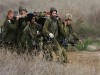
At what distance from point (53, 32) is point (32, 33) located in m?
0.54

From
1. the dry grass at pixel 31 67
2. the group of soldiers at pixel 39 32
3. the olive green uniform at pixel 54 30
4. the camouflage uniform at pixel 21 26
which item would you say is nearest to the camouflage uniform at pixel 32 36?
the group of soldiers at pixel 39 32

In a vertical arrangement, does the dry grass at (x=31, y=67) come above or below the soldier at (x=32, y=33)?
below

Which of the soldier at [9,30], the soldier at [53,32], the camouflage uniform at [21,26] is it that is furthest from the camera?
the soldier at [9,30]

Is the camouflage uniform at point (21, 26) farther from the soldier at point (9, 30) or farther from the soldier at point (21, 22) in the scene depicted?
the soldier at point (9, 30)

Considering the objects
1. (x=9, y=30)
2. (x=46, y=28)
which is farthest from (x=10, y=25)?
(x=46, y=28)

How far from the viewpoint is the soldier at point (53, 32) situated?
1438cm

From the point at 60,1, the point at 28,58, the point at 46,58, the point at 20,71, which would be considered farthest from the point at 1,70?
the point at 60,1

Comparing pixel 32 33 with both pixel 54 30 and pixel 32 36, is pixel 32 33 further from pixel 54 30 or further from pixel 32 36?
pixel 54 30

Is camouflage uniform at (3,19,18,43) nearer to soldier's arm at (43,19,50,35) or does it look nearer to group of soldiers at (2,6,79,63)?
group of soldiers at (2,6,79,63)

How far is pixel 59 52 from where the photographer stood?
1472 centimetres

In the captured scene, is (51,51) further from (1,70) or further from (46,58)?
(1,70)

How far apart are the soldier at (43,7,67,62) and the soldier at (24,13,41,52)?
268mm

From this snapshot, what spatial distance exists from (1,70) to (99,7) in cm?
1308

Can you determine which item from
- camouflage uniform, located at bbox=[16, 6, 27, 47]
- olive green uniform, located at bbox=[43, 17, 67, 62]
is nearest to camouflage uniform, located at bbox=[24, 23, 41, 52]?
camouflage uniform, located at bbox=[16, 6, 27, 47]
